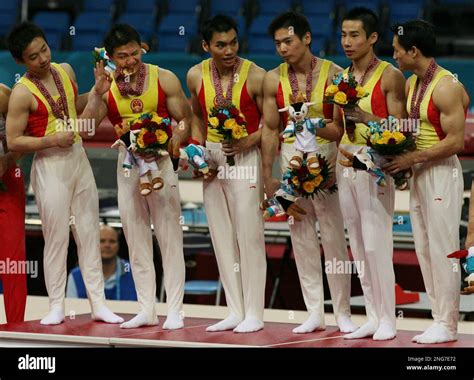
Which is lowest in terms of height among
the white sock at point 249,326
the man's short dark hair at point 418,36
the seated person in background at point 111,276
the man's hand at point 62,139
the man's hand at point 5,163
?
the white sock at point 249,326

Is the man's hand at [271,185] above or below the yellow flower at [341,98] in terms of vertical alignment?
below

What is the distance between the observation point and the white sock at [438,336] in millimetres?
7891

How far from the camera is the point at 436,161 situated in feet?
25.6

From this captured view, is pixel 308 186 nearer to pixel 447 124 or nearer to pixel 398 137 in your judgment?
pixel 398 137

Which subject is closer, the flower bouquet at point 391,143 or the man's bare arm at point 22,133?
the flower bouquet at point 391,143

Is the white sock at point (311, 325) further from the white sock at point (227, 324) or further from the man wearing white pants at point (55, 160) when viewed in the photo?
the man wearing white pants at point (55, 160)

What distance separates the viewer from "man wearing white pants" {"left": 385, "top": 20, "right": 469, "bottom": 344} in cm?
772

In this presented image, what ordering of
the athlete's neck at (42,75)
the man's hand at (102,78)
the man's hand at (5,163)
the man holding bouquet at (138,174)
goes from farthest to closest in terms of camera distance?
the man's hand at (5,163) < the athlete's neck at (42,75) < the man holding bouquet at (138,174) < the man's hand at (102,78)

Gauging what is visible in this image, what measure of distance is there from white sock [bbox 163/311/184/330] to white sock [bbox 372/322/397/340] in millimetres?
1320

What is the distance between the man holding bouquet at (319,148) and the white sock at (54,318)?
158 centimetres

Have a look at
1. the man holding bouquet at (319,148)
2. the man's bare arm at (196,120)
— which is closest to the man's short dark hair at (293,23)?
the man holding bouquet at (319,148)

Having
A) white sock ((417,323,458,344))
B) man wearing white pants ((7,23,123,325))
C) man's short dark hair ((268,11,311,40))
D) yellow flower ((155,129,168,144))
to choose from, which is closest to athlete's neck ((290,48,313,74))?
man's short dark hair ((268,11,311,40))

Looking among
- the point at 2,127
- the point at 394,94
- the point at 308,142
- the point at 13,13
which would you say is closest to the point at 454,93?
the point at 394,94

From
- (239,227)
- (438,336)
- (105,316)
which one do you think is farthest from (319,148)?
(105,316)
